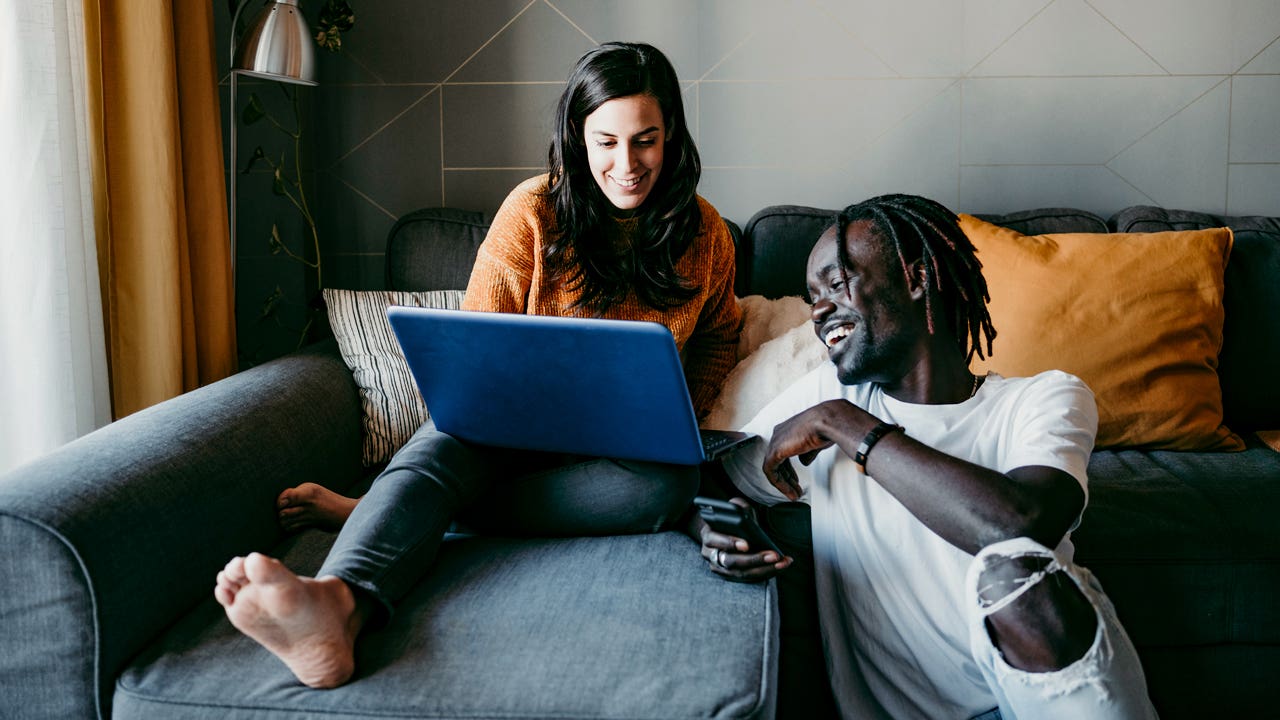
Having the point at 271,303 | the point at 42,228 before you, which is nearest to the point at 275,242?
the point at 271,303

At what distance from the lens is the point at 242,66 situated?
1849mm

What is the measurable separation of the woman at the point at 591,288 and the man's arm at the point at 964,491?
1.01 ft

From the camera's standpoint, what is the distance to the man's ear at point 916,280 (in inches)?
49.6

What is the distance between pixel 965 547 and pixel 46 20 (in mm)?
1489

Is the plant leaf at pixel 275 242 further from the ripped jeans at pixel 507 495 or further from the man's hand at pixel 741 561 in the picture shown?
the man's hand at pixel 741 561

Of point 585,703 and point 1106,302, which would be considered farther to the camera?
point 1106,302

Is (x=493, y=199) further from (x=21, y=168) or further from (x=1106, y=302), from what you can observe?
(x=1106, y=302)

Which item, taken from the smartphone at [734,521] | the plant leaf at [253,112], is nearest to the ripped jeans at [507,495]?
the smartphone at [734,521]

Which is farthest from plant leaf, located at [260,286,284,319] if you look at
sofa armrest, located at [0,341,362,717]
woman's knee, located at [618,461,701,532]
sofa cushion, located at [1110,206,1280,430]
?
sofa cushion, located at [1110,206,1280,430]

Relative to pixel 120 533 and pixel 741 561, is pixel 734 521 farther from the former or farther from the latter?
pixel 120 533

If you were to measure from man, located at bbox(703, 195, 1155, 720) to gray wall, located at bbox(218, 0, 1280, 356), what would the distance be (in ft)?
3.09

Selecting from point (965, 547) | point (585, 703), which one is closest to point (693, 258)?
point (965, 547)

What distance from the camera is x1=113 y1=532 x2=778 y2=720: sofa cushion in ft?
3.23

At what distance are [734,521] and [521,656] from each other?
0.33 metres
